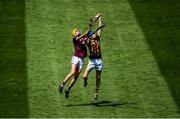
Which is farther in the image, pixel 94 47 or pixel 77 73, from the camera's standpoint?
pixel 77 73

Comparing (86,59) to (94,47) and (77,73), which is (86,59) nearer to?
(77,73)

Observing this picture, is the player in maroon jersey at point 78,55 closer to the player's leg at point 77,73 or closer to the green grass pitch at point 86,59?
the player's leg at point 77,73

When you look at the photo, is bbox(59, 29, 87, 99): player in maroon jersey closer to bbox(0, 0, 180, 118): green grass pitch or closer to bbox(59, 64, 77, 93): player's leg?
bbox(59, 64, 77, 93): player's leg

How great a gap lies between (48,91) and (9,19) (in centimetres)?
690

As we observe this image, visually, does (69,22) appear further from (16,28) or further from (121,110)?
(121,110)

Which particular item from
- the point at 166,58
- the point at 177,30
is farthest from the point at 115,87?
the point at 177,30

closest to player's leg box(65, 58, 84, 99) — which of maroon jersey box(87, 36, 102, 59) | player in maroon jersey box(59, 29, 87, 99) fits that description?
player in maroon jersey box(59, 29, 87, 99)

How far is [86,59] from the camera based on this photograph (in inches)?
931

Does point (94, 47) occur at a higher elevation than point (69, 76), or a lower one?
higher

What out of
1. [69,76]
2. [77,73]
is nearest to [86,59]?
[77,73]

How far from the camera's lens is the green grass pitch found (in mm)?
19797

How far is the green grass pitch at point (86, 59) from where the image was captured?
1980cm

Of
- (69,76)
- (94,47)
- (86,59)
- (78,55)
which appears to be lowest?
(69,76)

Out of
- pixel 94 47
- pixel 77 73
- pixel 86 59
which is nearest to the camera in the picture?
pixel 94 47
